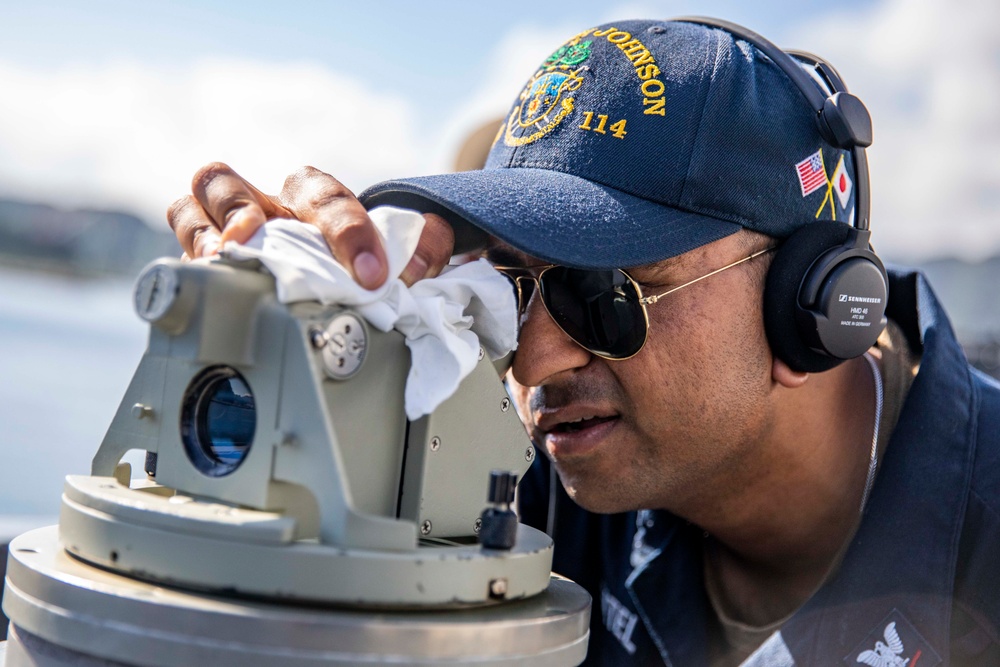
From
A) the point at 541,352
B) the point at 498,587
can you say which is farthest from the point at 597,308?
the point at 498,587

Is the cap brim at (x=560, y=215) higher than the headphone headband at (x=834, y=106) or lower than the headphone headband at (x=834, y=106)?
lower

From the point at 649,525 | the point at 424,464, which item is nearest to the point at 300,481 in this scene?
the point at 424,464

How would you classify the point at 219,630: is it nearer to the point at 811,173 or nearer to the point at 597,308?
the point at 597,308

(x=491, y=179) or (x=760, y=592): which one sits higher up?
(x=491, y=179)

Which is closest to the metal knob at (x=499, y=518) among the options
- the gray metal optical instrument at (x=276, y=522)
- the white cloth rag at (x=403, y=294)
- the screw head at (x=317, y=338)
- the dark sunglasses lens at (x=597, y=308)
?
the gray metal optical instrument at (x=276, y=522)

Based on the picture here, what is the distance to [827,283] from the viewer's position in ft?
4.64

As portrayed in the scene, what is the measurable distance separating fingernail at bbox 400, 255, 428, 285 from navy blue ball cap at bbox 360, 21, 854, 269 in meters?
0.18

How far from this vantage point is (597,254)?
131 cm

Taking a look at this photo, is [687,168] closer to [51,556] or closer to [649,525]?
[649,525]

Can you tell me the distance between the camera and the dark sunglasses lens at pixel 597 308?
55.3 inches

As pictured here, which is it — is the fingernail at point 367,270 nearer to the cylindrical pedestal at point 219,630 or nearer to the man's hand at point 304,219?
the man's hand at point 304,219

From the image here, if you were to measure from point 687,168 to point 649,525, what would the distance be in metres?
0.84

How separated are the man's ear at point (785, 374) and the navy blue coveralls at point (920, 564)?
0.21m


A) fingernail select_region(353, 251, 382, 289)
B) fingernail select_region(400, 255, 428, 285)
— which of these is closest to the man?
fingernail select_region(400, 255, 428, 285)
